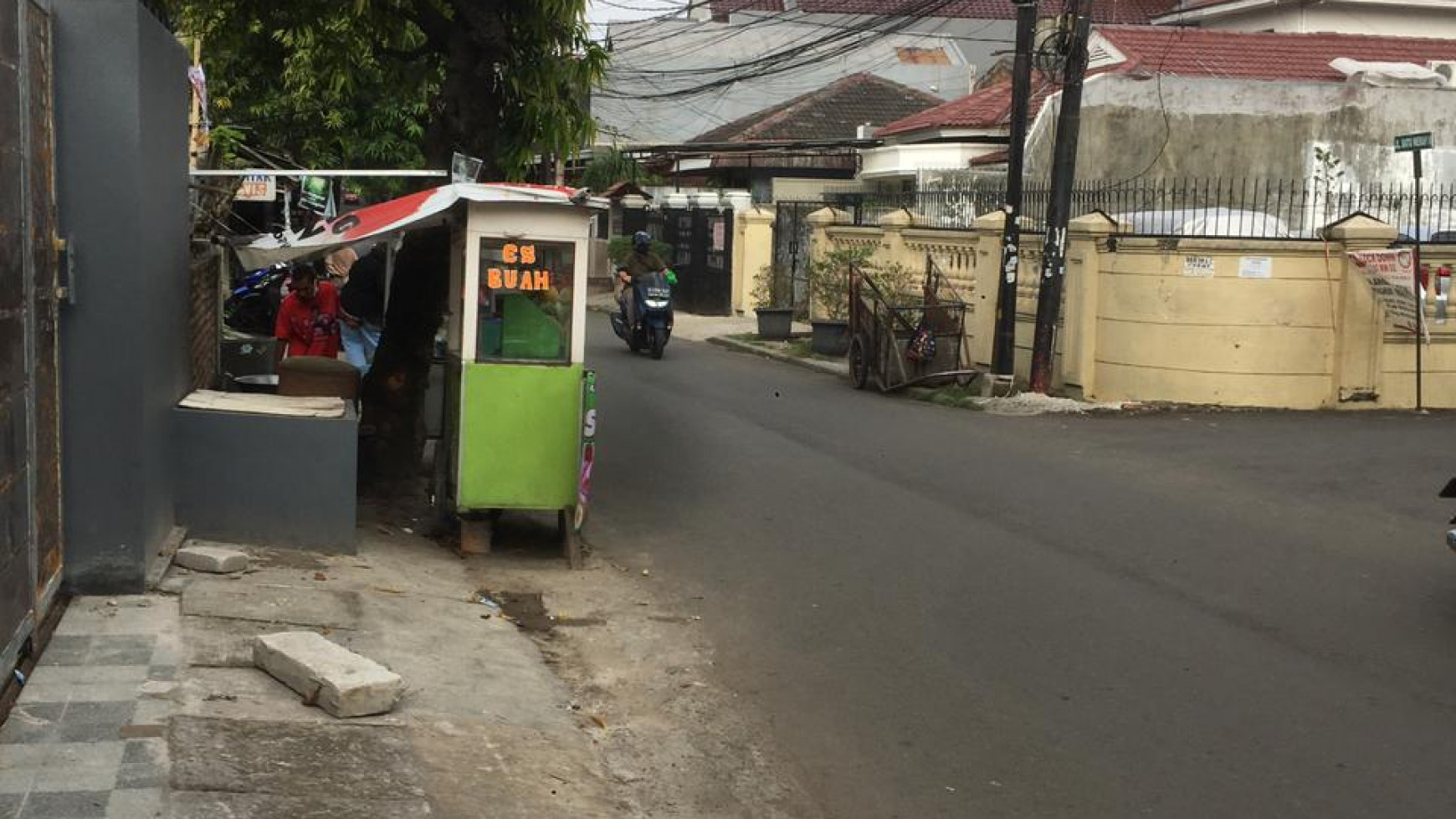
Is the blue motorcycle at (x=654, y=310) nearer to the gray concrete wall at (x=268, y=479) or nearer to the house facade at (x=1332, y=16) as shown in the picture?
the gray concrete wall at (x=268, y=479)

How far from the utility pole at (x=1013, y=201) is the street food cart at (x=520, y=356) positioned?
944 centimetres

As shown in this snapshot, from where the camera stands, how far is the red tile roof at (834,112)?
126 ft

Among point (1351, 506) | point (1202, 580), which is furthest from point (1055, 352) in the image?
point (1202, 580)

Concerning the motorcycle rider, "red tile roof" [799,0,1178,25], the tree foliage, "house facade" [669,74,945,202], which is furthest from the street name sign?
"red tile roof" [799,0,1178,25]

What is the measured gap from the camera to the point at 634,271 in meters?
22.7

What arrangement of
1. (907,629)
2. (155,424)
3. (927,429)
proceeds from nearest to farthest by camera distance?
1. (155,424)
2. (907,629)
3. (927,429)

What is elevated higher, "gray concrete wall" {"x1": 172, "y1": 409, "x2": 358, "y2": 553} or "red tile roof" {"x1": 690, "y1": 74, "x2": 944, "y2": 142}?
"red tile roof" {"x1": 690, "y1": 74, "x2": 944, "y2": 142}

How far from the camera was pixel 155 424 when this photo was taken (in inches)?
294

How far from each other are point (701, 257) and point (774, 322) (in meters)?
8.08

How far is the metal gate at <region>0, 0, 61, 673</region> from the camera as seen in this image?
552 cm

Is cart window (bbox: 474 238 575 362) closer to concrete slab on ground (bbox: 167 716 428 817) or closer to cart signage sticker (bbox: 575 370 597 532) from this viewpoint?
cart signage sticker (bbox: 575 370 597 532)

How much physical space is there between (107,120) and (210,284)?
172 inches

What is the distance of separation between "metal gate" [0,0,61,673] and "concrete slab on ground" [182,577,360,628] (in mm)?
649

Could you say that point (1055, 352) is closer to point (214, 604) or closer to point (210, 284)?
point (210, 284)
